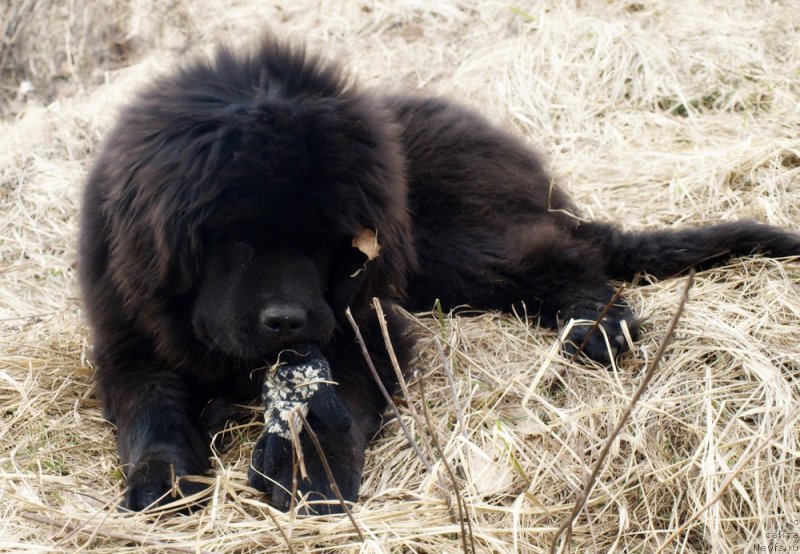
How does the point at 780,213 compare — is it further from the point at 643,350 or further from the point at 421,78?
the point at 421,78

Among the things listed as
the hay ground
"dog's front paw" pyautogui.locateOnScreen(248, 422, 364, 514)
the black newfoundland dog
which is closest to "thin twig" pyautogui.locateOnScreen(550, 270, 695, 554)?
the hay ground

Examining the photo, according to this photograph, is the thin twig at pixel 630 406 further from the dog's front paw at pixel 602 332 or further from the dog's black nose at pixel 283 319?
the dog's front paw at pixel 602 332

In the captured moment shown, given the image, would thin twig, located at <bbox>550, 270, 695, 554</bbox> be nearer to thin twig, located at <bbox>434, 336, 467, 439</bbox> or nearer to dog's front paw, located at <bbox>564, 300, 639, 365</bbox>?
thin twig, located at <bbox>434, 336, 467, 439</bbox>

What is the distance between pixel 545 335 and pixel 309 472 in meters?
1.49

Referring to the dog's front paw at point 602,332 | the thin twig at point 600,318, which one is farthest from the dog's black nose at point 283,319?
the dog's front paw at point 602,332

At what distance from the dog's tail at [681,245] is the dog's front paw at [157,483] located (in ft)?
7.47

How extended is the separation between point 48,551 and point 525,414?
1.64 m

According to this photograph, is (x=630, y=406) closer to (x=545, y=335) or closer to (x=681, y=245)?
(x=545, y=335)

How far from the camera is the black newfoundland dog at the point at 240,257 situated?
2.78 metres

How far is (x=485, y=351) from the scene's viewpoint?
12.1ft

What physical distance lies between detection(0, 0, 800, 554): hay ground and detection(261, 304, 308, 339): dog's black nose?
0.50 meters

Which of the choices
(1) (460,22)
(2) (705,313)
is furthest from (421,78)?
(2) (705,313)

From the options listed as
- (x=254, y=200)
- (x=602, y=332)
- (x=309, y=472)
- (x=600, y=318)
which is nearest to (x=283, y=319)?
(x=254, y=200)

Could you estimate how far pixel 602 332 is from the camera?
11.6ft
